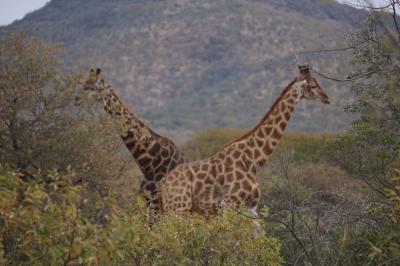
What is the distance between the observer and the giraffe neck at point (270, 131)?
9938 mm

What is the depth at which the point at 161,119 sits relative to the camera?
5603 centimetres

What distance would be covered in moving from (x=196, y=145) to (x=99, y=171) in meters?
18.6

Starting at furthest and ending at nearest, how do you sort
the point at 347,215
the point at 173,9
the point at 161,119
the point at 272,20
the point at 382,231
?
the point at 173,9 < the point at 272,20 < the point at 161,119 < the point at 347,215 < the point at 382,231

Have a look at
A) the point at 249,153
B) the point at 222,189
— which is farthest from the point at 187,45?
the point at 222,189

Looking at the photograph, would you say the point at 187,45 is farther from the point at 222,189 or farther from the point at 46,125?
the point at 222,189

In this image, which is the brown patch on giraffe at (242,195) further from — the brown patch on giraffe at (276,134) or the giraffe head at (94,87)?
the giraffe head at (94,87)

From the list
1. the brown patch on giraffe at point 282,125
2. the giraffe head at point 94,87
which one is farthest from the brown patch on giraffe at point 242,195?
the giraffe head at point 94,87

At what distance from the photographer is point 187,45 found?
66438mm

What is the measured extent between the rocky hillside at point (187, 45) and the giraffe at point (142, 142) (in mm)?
42644

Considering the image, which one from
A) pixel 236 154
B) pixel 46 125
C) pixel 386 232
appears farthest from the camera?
pixel 46 125

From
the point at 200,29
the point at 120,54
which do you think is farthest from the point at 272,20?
the point at 120,54

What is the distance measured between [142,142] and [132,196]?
68cm

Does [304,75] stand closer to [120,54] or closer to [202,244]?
[202,244]

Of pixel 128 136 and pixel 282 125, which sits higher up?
pixel 282 125
